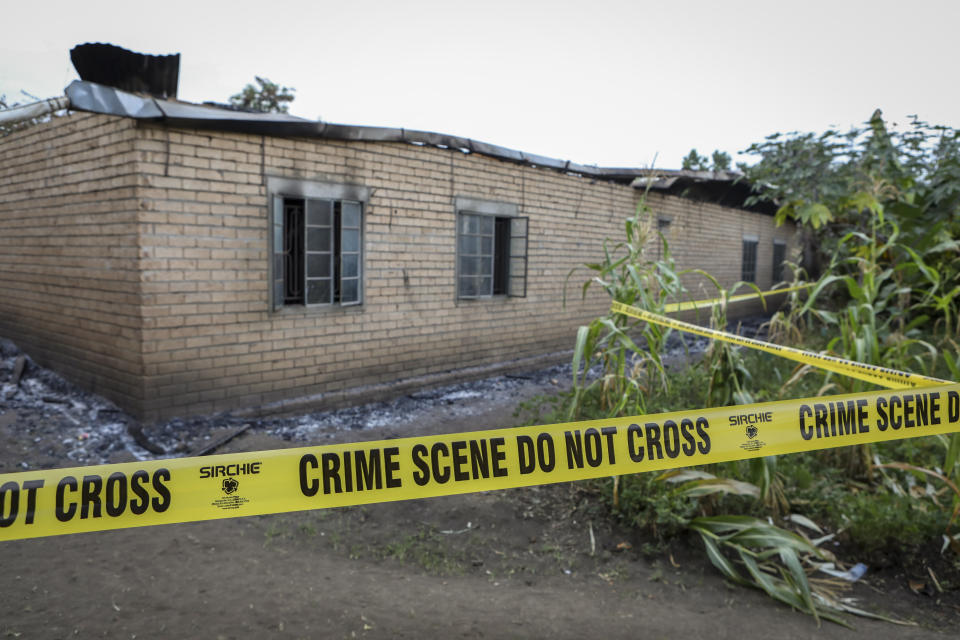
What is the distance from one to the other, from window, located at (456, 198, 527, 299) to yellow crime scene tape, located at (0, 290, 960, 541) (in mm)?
5218

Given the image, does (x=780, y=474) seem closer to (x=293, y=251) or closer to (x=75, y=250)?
(x=293, y=251)

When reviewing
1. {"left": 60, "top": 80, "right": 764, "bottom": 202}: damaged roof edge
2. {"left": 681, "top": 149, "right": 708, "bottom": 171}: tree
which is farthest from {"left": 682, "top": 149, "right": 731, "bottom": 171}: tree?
{"left": 60, "top": 80, "right": 764, "bottom": 202}: damaged roof edge

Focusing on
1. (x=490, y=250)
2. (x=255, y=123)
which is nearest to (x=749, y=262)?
(x=490, y=250)

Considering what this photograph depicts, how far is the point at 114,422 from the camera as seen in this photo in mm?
5062

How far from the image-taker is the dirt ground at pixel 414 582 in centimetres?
234

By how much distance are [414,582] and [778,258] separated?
16.4 meters

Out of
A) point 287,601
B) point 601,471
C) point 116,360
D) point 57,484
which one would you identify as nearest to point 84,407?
point 116,360

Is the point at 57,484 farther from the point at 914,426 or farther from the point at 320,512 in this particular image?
the point at 914,426

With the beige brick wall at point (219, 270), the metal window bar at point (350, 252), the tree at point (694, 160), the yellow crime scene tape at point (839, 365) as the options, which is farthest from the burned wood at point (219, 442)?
the tree at point (694, 160)

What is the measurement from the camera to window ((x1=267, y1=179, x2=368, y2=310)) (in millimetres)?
5637

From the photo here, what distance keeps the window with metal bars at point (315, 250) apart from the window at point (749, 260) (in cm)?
1092

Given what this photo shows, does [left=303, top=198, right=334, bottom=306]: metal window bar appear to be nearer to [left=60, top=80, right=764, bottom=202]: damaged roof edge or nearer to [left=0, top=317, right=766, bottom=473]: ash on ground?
[left=60, top=80, right=764, bottom=202]: damaged roof edge

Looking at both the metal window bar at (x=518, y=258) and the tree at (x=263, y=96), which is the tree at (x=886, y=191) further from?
the tree at (x=263, y=96)

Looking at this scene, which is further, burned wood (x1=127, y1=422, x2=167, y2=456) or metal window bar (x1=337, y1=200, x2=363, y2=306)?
metal window bar (x1=337, y1=200, x2=363, y2=306)
